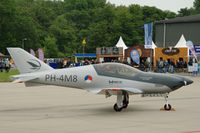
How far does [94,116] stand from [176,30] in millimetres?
68614

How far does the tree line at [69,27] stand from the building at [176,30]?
21.3 metres

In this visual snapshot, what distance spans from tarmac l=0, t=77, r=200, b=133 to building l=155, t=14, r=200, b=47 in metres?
61.6

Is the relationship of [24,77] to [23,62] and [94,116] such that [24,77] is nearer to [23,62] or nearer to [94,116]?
[23,62]

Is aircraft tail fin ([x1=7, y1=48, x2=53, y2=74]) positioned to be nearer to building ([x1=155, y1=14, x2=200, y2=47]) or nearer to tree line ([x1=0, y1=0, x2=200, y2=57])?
building ([x1=155, y1=14, x2=200, y2=47])

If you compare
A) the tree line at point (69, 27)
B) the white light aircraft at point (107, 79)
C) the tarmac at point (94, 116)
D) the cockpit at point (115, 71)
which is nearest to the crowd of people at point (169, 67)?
the tarmac at point (94, 116)

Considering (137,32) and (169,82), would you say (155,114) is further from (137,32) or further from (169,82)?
(137,32)

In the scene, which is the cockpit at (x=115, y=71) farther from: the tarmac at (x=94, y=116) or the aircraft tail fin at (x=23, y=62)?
the aircraft tail fin at (x=23, y=62)

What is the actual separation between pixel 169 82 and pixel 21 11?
9767 cm

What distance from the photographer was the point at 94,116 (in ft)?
43.2

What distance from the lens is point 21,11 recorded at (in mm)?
107500

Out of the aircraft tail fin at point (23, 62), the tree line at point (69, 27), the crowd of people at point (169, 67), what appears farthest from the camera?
the tree line at point (69, 27)

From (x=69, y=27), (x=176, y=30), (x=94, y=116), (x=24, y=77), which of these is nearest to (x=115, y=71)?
(x=94, y=116)

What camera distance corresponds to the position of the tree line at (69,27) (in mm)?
100387

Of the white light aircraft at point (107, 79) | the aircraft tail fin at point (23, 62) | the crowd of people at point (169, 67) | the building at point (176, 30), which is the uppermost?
the building at point (176, 30)
